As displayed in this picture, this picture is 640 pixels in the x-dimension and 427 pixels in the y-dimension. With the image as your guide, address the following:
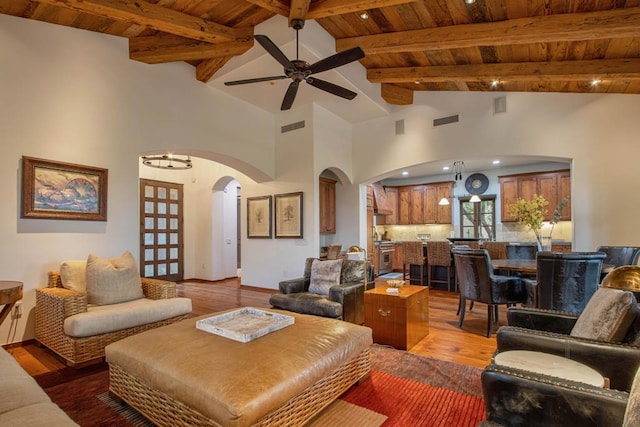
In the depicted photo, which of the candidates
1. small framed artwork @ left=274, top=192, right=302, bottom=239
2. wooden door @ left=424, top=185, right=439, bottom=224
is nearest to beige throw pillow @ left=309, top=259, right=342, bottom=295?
small framed artwork @ left=274, top=192, right=302, bottom=239

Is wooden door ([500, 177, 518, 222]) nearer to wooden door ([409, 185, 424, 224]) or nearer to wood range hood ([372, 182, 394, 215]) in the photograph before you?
wooden door ([409, 185, 424, 224])

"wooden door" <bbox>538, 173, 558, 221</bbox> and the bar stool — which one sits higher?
"wooden door" <bbox>538, 173, 558, 221</bbox>

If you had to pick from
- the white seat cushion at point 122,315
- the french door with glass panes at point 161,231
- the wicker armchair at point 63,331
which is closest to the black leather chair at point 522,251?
the white seat cushion at point 122,315

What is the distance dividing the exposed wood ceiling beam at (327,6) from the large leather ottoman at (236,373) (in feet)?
10.8

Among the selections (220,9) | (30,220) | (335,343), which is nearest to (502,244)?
(335,343)

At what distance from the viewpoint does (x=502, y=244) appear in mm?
6000

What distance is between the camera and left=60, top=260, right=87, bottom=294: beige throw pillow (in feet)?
11.3

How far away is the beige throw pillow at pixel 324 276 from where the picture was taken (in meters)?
4.06

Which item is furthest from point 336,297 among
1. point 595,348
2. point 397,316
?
point 595,348

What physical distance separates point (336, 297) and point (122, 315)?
2.18 metres

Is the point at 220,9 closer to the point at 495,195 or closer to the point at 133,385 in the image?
the point at 133,385

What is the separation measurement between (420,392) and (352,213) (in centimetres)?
498

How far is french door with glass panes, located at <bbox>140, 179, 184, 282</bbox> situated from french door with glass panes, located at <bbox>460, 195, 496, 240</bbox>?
7677mm

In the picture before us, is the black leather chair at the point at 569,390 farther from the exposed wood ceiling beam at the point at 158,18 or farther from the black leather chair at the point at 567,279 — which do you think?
the exposed wood ceiling beam at the point at 158,18
